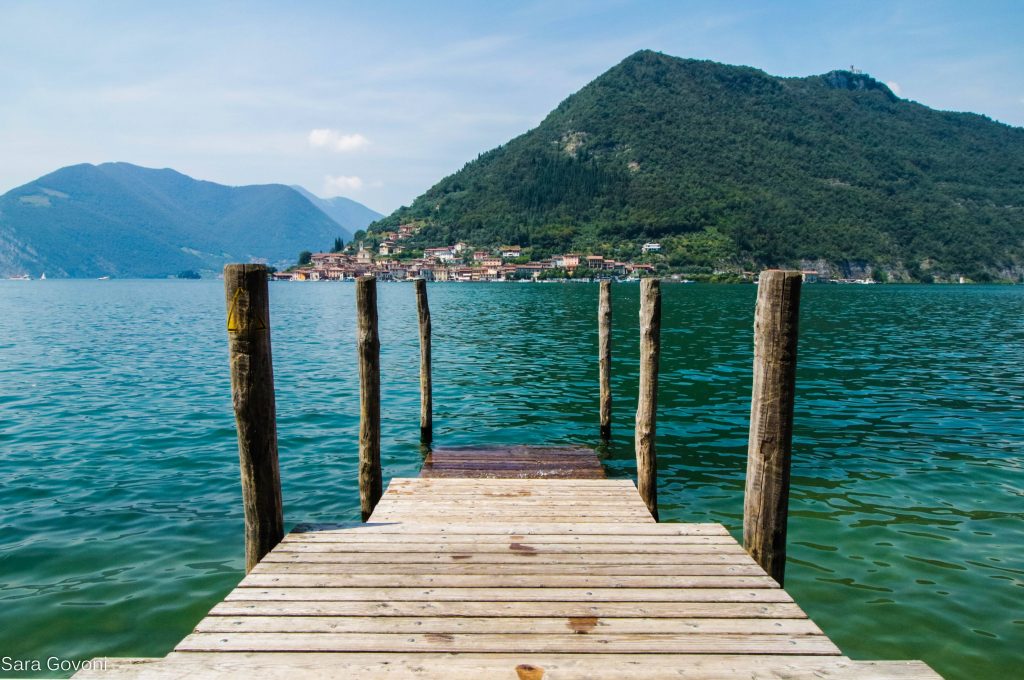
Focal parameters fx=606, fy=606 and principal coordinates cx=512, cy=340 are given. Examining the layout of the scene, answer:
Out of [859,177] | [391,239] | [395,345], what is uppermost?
[859,177]

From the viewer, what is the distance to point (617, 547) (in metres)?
4.64

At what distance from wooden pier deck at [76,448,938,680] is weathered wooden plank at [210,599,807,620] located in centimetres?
1

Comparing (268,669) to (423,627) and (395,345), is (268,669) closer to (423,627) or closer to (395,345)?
(423,627)

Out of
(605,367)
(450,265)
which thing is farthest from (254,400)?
(450,265)

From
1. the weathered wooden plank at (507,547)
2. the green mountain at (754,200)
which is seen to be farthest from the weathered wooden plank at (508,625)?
the green mountain at (754,200)

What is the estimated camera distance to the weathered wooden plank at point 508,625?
345 centimetres

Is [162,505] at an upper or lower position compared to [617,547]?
lower

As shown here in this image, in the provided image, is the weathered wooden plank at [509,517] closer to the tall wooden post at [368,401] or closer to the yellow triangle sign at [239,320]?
the tall wooden post at [368,401]

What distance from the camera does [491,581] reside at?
405 centimetres

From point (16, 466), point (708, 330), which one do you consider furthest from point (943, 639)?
point (708, 330)

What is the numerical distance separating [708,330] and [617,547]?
3074 centimetres

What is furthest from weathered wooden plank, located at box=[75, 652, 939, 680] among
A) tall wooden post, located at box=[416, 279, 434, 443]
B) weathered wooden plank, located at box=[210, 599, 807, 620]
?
tall wooden post, located at box=[416, 279, 434, 443]

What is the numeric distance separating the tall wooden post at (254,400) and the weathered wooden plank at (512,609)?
1159mm

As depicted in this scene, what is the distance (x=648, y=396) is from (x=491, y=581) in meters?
4.28
